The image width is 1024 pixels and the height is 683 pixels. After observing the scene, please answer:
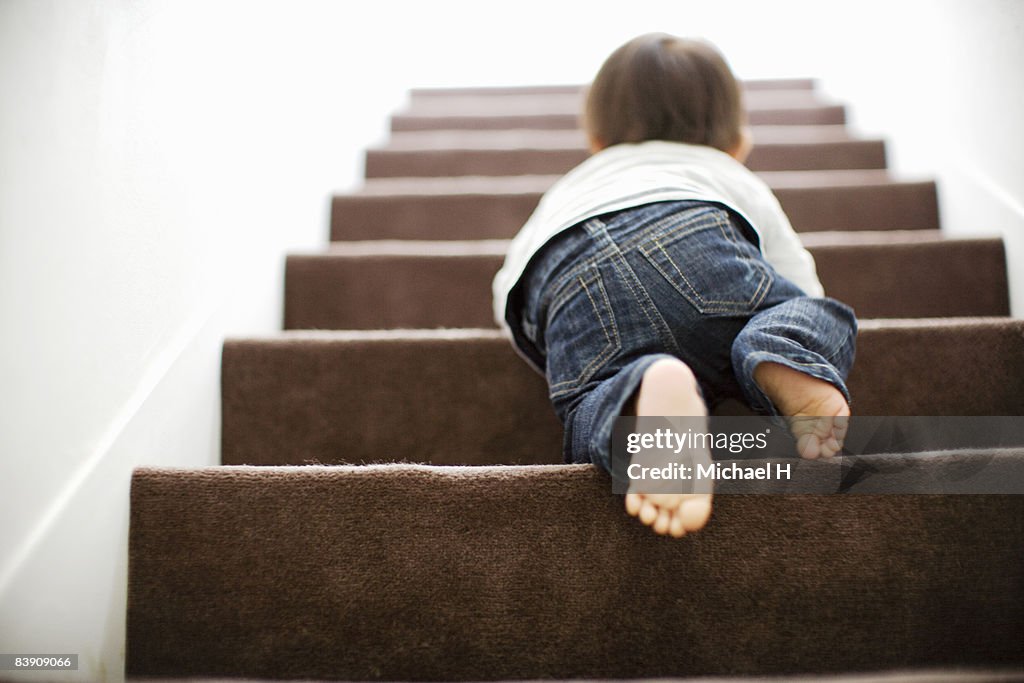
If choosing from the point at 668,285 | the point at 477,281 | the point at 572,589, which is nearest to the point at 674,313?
the point at 668,285

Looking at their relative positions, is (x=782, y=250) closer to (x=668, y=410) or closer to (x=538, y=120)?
(x=668, y=410)

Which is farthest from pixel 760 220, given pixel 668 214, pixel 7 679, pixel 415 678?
pixel 7 679

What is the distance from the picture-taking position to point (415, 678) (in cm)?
67

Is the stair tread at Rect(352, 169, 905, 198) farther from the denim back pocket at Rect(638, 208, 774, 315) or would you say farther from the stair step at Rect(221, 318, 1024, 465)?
the denim back pocket at Rect(638, 208, 774, 315)

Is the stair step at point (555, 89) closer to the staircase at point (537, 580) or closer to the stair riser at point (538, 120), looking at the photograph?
the stair riser at point (538, 120)

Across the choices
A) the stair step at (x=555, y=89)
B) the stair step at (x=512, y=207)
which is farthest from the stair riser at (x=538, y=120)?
the stair step at (x=512, y=207)

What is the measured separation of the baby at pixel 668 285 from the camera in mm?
701

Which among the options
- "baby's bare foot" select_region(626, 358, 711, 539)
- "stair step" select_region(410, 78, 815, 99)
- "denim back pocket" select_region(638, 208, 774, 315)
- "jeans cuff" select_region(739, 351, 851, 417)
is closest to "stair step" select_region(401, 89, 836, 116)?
"stair step" select_region(410, 78, 815, 99)

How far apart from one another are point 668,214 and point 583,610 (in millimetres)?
454

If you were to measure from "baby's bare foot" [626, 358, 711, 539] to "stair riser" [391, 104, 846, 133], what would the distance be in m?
1.74

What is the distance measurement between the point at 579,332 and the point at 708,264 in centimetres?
16

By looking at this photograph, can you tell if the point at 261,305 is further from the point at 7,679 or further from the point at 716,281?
the point at 716,281

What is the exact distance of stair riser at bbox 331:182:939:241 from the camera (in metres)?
1.46

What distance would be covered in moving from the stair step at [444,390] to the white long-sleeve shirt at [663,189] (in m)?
0.10
